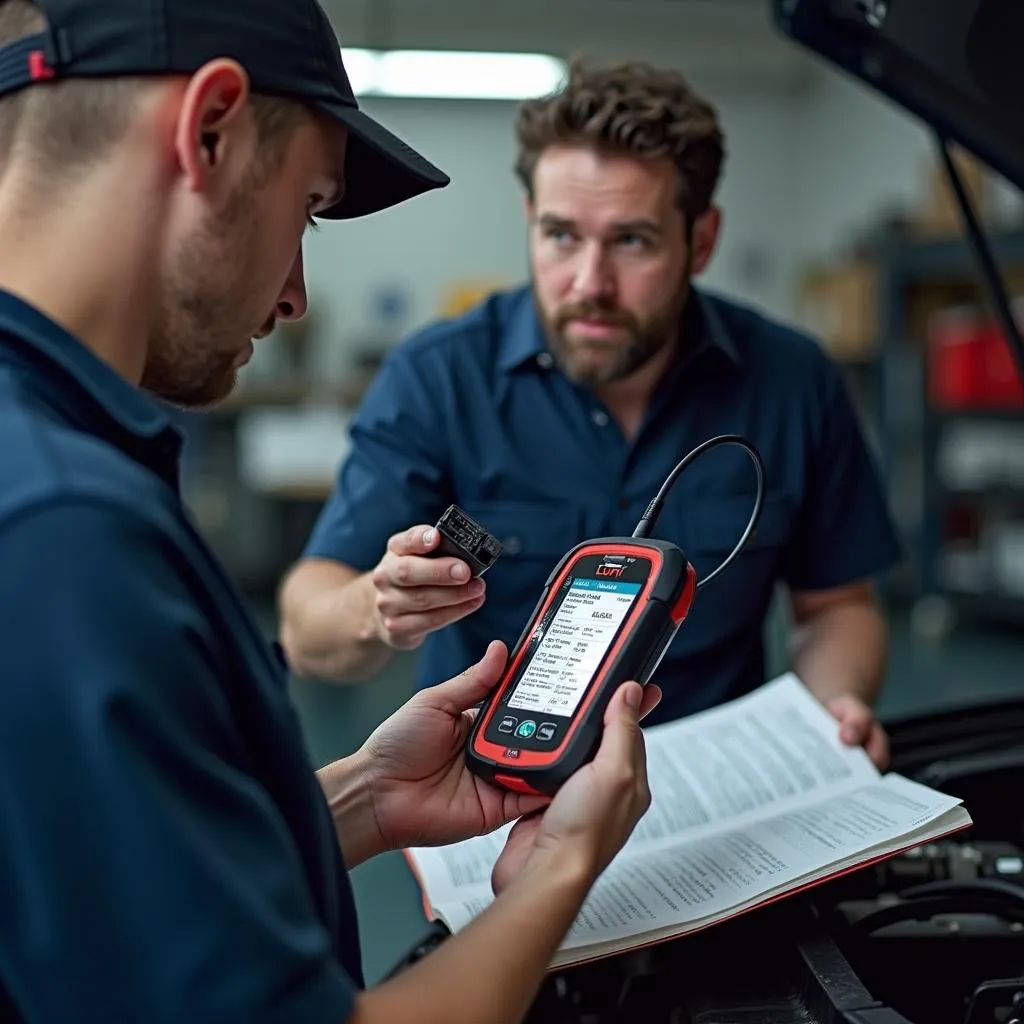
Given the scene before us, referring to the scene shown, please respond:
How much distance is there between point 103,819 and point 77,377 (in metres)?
0.21

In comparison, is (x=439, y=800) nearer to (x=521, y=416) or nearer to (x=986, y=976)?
(x=986, y=976)

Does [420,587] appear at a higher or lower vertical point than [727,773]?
higher

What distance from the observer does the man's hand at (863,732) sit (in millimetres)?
1168

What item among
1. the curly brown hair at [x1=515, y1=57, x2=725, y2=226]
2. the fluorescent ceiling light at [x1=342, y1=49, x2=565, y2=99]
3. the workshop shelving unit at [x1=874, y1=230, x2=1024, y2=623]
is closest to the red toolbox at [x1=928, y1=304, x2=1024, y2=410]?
the workshop shelving unit at [x1=874, y1=230, x2=1024, y2=623]

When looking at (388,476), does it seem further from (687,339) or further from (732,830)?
(732,830)

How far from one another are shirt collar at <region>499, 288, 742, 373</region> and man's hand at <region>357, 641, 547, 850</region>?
690 millimetres

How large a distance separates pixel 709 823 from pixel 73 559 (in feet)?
2.26

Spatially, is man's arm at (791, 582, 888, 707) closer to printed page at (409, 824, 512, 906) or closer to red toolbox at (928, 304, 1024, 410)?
printed page at (409, 824, 512, 906)

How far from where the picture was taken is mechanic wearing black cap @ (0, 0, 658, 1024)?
1.65 ft

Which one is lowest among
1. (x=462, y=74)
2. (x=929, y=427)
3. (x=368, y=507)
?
(x=929, y=427)

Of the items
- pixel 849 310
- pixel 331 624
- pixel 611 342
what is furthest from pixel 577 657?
pixel 849 310

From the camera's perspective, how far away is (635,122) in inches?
55.8

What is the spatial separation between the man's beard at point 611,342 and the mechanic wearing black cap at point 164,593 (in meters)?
0.64

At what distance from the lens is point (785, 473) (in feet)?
4.99
